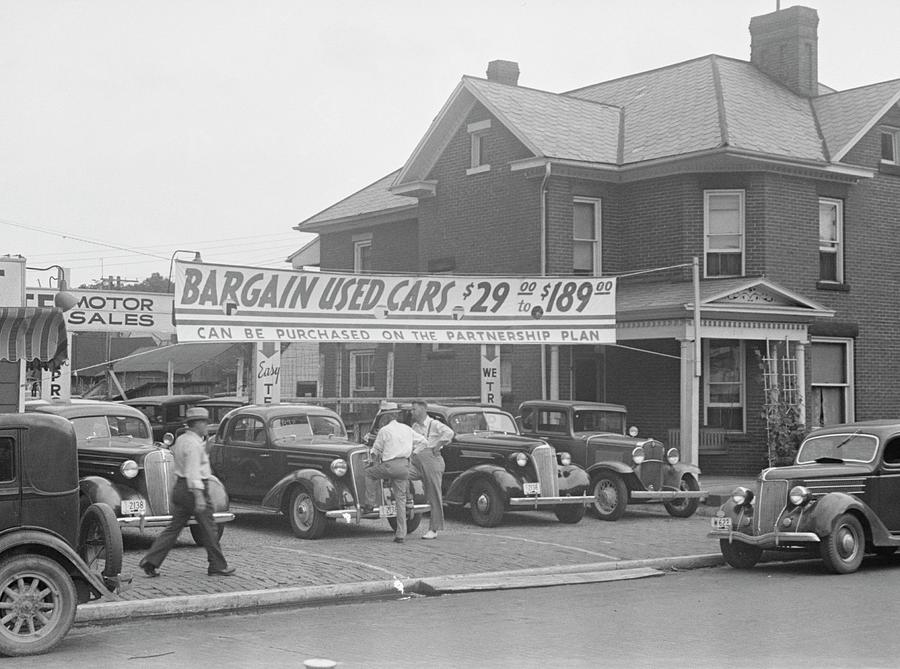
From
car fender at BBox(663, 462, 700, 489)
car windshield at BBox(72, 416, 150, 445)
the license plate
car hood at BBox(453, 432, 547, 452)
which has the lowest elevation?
the license plate

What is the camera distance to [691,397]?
71.5 ft

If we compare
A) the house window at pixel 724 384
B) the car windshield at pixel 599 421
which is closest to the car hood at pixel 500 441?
the car windshield at pixel 599 421

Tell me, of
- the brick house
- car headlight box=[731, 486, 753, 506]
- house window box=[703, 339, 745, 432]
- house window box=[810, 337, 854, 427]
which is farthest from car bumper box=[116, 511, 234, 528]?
house window box=[810, 337, 854, 427]

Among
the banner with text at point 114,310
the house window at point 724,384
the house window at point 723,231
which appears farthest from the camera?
the house window at point 723,231

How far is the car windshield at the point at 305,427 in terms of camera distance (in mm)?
16953

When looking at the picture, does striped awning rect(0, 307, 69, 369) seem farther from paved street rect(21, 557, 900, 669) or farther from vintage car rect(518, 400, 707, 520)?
vintage car rect(518, 400, 707, 520)

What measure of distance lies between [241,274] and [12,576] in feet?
32.9

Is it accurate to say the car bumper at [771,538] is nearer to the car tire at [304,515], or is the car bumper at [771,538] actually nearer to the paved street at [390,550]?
the paved street at [390,550]

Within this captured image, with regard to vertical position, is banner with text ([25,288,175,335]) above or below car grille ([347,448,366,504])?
above

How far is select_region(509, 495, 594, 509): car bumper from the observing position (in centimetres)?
1708

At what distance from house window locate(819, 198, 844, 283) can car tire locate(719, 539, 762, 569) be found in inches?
542

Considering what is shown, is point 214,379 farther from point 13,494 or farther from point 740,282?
point 13,494

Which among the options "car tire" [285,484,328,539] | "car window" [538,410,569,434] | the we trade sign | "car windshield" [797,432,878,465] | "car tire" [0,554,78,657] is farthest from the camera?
"car window" [538,410,569,434]

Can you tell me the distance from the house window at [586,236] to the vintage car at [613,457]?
750 centimetres
